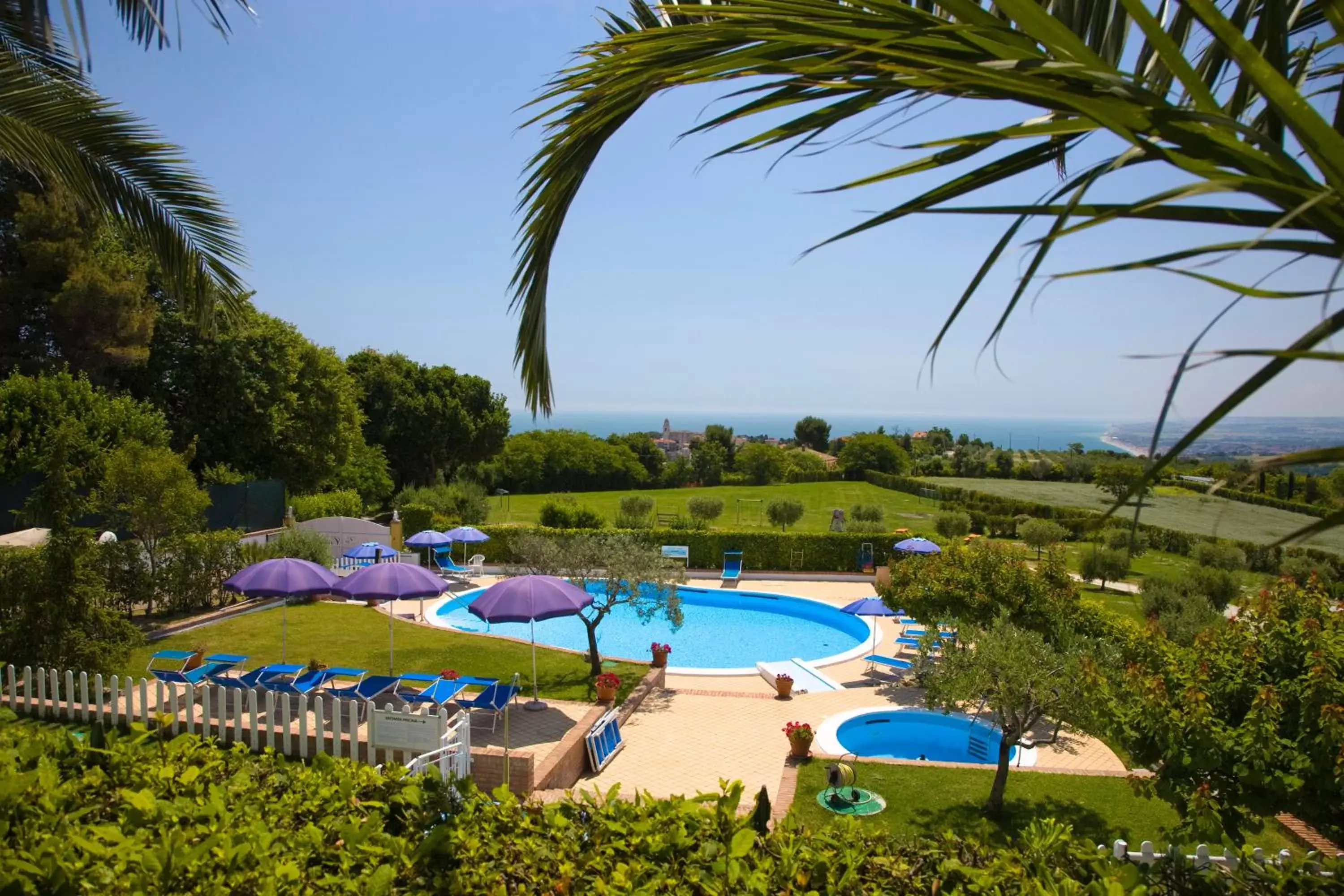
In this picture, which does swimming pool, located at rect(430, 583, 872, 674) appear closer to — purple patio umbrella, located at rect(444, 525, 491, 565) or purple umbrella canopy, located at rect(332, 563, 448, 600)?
purple patio umbrella, located at rect(444, 525, 491, 565)

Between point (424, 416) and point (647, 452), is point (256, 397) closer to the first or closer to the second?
point (424, 416)

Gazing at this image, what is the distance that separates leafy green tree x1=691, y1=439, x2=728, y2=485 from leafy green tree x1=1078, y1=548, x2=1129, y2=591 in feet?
132

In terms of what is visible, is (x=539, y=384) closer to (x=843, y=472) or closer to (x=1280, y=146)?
(x=1280, y=146)

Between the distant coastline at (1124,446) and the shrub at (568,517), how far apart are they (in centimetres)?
2457

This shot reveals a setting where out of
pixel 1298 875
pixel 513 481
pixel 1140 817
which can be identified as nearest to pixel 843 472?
pixel 513 481

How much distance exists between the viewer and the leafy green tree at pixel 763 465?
61.2m

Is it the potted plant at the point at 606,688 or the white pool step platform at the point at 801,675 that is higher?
the potted plant at the point at 606,688

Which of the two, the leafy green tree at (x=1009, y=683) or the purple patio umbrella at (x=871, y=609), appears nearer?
the leafy green tree at (x=1009, y=683)

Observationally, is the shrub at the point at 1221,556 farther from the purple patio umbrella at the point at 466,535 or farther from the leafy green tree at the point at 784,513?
the purple patio umbrella at the point at 466,535

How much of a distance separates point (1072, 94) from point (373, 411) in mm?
42448

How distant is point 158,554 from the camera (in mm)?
16297

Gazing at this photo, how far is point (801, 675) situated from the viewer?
1522 centimetres

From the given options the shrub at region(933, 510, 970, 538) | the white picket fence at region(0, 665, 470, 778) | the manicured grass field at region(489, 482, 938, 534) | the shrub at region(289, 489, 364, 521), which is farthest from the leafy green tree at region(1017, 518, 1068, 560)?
the shrub at region(289, 489, 364, 521)

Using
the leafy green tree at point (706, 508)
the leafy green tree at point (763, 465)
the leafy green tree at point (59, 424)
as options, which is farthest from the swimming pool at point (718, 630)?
the leafy green tree at point (763, 465)
